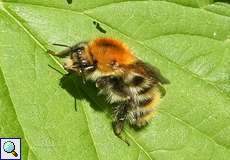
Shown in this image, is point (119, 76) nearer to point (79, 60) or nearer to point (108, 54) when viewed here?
point (108, 54)

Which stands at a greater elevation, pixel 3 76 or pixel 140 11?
pixel 140 11

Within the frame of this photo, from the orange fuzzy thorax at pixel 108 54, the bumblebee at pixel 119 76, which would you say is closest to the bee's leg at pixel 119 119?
the bumblebee at pixel 119 76

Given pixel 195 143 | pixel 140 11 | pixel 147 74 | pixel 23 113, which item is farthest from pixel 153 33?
pixel 23 113

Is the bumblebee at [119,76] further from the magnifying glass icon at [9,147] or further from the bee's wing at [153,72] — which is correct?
the magnifying glass icon at [9,147]

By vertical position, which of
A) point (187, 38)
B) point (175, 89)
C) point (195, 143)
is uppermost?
point (187, 38)

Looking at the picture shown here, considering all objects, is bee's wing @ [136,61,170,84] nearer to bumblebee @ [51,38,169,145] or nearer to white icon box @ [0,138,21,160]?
A: bumblebee @ [51,38,169,145]

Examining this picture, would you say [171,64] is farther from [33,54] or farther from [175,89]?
[33,54]

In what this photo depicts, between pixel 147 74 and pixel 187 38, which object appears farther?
pixel 187 38
